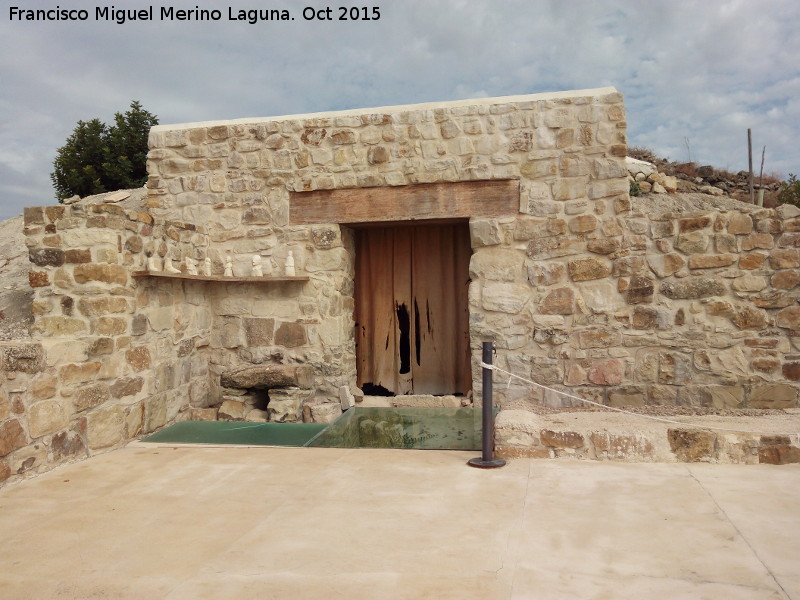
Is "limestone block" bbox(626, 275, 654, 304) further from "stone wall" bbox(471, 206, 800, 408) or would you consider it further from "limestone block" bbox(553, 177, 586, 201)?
"limestone block" bbox(553, 177, 586, 201)

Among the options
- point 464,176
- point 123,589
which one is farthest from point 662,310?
point 123,589

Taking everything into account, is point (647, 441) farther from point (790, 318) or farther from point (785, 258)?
point (785, 258)

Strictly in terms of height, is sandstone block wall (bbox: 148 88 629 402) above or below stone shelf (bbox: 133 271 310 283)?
above

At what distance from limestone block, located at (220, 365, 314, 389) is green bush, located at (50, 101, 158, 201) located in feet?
26.7

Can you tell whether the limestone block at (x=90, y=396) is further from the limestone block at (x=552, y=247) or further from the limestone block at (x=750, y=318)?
the limestone block at (x=750, y=318)

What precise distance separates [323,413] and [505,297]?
192 centimetres

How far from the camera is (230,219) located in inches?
224

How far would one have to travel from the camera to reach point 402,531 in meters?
2.57

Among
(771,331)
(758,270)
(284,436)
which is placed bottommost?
(284,436)

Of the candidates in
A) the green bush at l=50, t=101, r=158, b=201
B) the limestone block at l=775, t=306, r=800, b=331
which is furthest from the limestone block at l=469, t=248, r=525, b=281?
the green bush at l=50, t=101, r=158, b=201

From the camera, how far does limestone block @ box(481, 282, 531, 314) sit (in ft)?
17.0

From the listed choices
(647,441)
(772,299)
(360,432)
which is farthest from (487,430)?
(772,299)

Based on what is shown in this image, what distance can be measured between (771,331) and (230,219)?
4843mm

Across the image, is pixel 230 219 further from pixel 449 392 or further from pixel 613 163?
pixel 613 163
